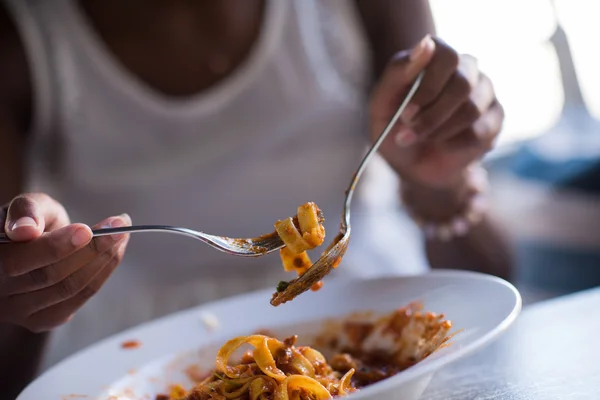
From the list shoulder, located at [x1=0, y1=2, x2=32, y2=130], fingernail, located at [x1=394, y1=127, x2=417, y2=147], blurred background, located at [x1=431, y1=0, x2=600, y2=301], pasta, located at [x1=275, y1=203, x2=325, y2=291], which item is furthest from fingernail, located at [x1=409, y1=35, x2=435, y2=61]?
blurred background, located at [x1=431, y1=0, x2=600, y2=301]

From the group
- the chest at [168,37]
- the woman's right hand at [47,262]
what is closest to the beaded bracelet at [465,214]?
the chest at [168,37]

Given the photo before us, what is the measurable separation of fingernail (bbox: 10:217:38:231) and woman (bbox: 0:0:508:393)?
776mm

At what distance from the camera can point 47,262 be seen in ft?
2.32

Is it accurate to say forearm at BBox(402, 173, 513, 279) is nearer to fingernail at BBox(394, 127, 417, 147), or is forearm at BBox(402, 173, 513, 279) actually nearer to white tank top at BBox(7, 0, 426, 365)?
white tank top at BBox(7, 0, 426, 365)

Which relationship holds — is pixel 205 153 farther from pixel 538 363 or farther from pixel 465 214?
pixel 538 363

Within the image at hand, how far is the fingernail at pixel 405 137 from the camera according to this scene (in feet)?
3.29

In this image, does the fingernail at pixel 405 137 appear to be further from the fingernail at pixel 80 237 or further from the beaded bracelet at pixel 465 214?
the fingernail at pixel 80 237

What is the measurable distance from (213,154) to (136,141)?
7.3 inches

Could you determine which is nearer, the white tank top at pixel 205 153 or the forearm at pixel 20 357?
the forearm at pixel 20 357

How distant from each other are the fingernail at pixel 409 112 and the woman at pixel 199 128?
1.40 feet

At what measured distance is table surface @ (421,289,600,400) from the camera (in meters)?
0.78

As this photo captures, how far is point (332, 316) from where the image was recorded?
1023 millimetres

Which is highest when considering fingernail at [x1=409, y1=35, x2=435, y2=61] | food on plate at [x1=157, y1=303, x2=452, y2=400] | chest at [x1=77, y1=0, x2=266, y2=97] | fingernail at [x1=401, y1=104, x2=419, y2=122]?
chest at [x1=77, y1=0, x2=266, y2=97]

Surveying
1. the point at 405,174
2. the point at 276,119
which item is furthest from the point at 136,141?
the point at 405,174
